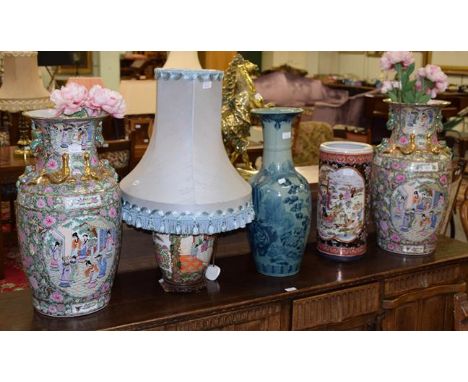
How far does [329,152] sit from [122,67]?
7.36 metres

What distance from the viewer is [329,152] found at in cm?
174

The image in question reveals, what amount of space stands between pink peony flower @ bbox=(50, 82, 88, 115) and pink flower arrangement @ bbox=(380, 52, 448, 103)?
38.6 inches

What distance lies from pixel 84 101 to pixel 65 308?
0.48 m

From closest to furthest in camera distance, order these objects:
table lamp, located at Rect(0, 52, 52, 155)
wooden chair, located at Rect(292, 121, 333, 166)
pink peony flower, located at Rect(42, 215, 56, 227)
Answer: pink peony flower, located at Rect(42, 215, 56, 227), table lamp, located at Rect(0, 52, 52, 155), wooden chair, located at Rect(292, 121, 333, 166)

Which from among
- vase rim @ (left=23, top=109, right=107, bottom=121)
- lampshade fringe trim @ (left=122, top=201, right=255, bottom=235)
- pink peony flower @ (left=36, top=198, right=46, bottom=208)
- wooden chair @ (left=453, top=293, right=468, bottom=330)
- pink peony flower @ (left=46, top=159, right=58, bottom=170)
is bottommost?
wooden chair @ (left=453, top=293, right=468, bottom=330)

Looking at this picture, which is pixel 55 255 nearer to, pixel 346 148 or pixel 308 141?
pixel 346 148

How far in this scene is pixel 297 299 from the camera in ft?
5.27

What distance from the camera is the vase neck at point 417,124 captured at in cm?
182

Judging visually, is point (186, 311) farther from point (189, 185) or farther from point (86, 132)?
point (86, 132)

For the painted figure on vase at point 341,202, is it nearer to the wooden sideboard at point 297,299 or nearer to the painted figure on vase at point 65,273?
the wooden sideboard at point 297,299

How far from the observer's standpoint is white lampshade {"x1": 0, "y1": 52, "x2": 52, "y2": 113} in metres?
3.59

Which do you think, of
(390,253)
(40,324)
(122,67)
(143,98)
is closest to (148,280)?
(40,324)

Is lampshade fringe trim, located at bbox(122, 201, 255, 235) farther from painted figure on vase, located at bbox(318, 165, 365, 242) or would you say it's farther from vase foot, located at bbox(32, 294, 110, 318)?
painted figure on vase, located at bbox(318, 165, 365, 242)

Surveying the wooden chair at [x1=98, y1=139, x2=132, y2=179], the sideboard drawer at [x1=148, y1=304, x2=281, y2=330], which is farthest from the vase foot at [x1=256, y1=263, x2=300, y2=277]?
the wooden chair at [x1=98, y1=139, x2=132, y2=179]
